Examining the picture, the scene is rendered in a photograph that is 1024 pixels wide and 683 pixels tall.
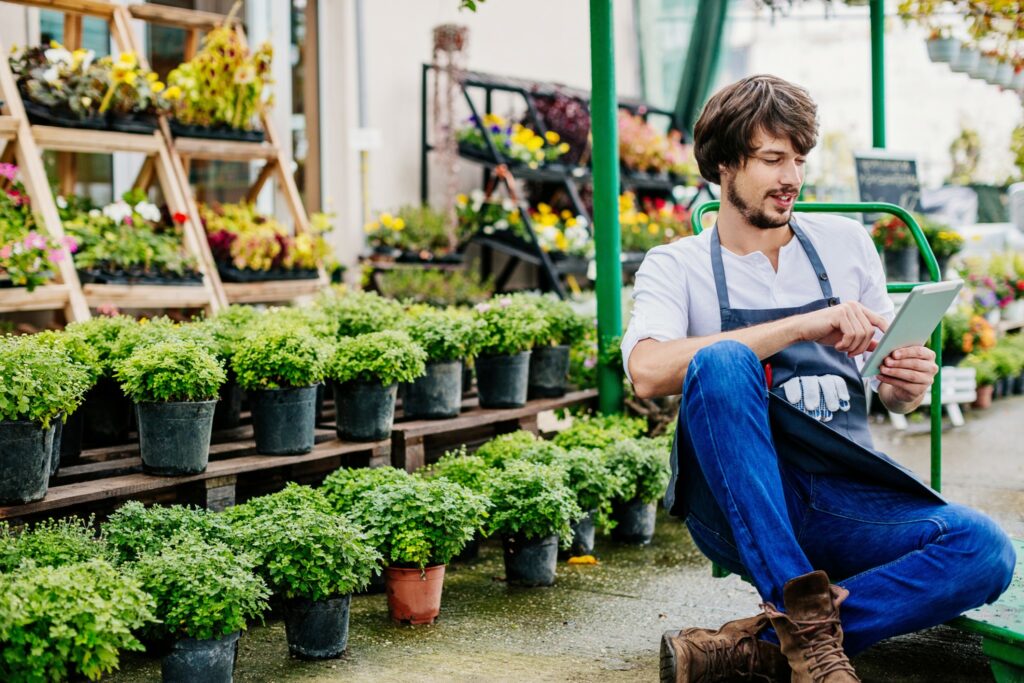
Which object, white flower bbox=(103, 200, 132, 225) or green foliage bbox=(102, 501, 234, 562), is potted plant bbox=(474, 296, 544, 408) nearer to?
green foliage bbox=(102, 501, 234, 562)

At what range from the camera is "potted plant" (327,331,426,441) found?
3.73 metres

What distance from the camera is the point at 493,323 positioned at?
14.3 ft

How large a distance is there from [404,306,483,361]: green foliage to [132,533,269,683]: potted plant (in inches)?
62.6

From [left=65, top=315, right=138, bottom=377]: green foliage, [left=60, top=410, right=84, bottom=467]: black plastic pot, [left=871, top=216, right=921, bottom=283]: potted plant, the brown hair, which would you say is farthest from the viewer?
[left=871, top=216, right=921, bottom=283]: potted plant

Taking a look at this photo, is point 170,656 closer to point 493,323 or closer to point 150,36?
point 493,323

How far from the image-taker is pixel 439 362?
416 cm

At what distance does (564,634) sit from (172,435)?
125 cm

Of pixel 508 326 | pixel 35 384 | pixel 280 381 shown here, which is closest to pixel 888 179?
pixel 508 326

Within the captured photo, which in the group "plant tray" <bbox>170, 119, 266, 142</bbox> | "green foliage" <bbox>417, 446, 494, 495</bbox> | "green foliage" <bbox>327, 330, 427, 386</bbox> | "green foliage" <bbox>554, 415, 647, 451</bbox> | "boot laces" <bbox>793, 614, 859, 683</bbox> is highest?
"plant tray" <bbox>170, 119, 266, 142</bbox>

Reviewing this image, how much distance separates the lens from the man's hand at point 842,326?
246 cm

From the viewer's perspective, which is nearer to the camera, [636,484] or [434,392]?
[636,484]

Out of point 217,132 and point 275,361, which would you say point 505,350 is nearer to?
point 275,361

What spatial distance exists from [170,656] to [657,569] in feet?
5.95

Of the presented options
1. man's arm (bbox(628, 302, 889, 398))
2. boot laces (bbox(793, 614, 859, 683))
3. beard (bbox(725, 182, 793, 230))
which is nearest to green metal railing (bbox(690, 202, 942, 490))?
beard (bbox(725, 182, 793, 230))
